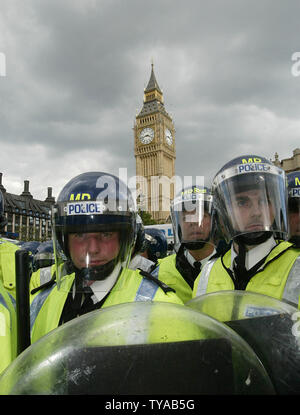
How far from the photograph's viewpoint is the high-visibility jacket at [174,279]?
3.46 meters

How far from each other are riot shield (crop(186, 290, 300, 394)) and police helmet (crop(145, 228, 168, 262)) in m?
5.50

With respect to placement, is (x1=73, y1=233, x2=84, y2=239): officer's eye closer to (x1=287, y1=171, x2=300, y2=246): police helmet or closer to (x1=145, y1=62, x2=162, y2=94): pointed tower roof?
(x1=287, y1=171, x2=300, y2=246): police helmet

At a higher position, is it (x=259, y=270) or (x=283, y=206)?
(x=283, y=206)

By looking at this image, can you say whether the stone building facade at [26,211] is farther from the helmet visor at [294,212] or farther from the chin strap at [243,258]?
the chin strap at [243,258]

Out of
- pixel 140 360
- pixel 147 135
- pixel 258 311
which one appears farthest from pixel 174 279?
pixel 147 135

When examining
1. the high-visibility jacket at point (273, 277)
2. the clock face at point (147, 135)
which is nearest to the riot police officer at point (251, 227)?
the high-visibility jacket at point (273, 277)

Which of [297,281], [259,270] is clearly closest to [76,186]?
[259,270]

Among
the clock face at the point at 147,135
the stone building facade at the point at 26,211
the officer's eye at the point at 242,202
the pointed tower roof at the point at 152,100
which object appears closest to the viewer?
the officer's eye at the point at 242,202

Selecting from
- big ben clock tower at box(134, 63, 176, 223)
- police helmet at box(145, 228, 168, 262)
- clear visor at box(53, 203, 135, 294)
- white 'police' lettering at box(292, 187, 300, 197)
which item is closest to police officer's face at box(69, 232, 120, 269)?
clear visor at box(53, 203, 135, 294)

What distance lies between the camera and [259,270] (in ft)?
7.06

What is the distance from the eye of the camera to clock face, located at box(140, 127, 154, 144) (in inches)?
3071

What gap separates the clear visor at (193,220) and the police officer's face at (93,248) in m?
1.92

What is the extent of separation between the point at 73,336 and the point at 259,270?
1.74m
